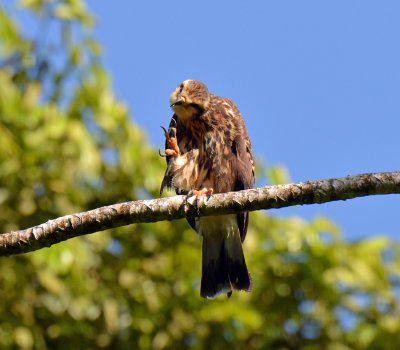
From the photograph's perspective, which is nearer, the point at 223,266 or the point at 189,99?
the point at 189,99

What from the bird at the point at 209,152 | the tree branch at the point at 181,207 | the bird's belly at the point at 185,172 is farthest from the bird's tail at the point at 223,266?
the tree branch at the point at 181,207

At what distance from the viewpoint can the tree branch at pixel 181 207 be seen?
279 centimetres

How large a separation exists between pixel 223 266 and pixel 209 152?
792 millimetres

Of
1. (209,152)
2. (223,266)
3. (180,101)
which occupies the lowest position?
Answer: (223,266)

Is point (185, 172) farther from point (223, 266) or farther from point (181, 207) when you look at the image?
point (181, 207)

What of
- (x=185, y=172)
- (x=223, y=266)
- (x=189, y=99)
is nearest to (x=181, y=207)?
(x=185, y=172)

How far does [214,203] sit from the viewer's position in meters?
3.02

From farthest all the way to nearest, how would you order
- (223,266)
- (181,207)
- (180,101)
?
(223,266), (180,101), (181,207)

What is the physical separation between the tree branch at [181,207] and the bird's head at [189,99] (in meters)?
1.09

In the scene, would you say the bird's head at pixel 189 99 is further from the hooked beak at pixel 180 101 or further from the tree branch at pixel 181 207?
the tree branch at pixel 181 207

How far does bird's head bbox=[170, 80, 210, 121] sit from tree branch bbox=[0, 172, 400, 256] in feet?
3.57

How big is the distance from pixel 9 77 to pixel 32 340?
187cm

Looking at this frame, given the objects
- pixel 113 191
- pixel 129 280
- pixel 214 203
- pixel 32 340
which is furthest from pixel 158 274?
pixel 214 203

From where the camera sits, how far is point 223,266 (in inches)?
171
